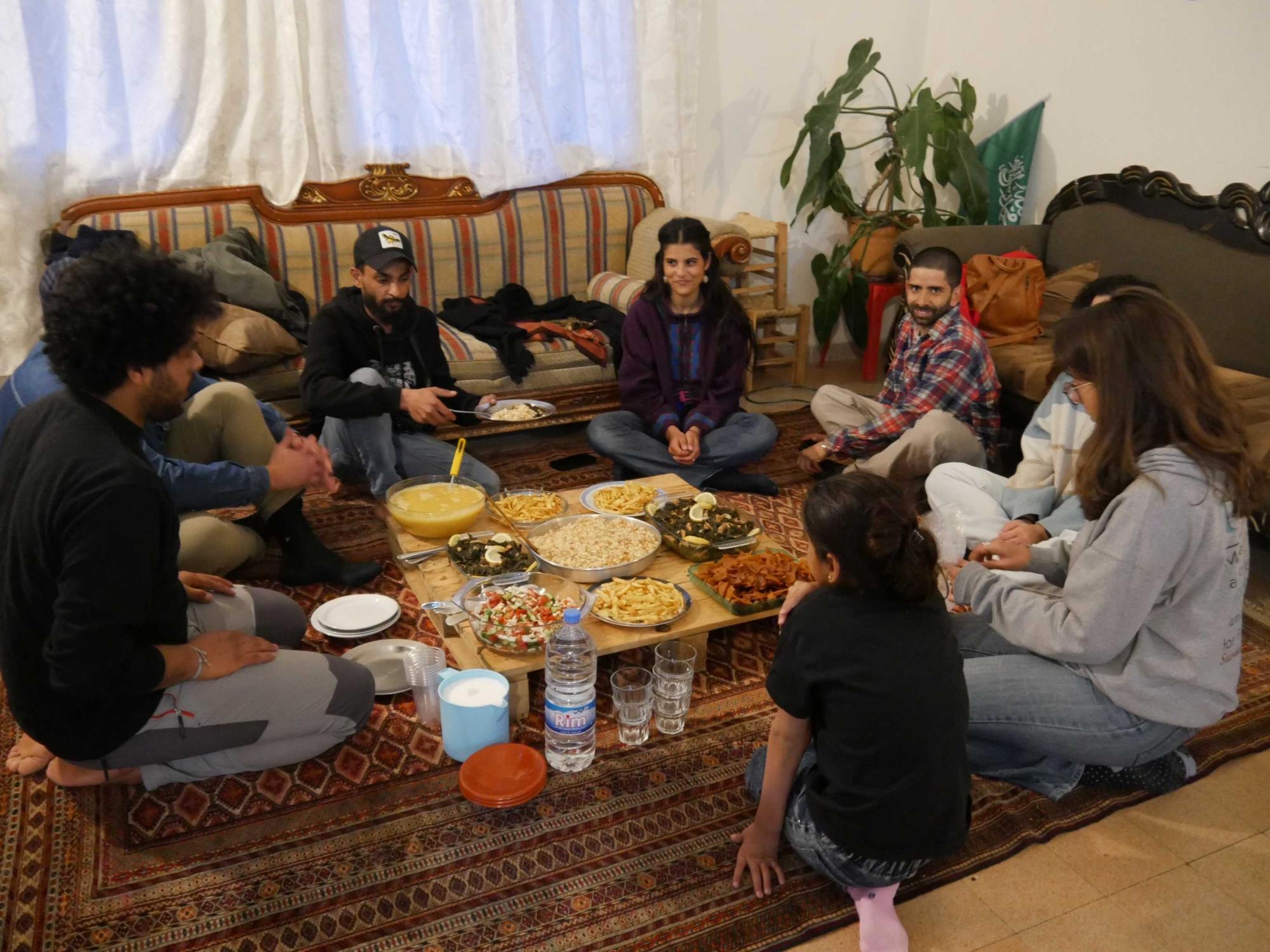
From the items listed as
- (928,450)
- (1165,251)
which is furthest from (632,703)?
(1165,251)

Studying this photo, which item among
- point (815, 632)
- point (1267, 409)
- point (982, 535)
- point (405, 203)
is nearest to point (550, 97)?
point (405, 203)

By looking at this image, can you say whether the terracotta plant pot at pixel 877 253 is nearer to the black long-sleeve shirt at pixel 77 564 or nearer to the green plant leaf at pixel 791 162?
the green plant leaf at pixel 791 162

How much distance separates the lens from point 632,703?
2217 millimetres

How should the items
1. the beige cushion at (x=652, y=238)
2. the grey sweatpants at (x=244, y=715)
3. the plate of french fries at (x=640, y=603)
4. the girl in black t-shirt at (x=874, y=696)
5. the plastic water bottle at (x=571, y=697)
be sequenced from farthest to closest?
the beige cushion at (x=652, y=238) → the plate of french fries at (x=640, y=603) → the plastic water bottle at (x=571, y=697) → the grey sweatpants at (x=244, y=715) → the girl in black t-shirt at (x=874, y=696)

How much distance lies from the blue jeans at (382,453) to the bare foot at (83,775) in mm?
1382

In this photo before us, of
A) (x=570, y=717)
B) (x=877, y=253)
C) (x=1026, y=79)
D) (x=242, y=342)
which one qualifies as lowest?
(x=570, y=717)

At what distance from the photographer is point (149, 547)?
5.41ft

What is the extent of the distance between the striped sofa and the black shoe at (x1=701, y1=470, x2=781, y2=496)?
79 cm

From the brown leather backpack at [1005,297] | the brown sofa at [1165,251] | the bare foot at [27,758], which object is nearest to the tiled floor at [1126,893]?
the brown sofa at [1165,251]

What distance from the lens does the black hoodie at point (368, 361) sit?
10.2ft

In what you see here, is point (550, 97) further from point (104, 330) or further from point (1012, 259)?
point (104, 330)

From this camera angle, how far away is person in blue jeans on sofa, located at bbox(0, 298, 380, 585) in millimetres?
2445

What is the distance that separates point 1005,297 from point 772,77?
1.94 meters

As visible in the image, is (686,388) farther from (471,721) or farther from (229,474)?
(471,721)
